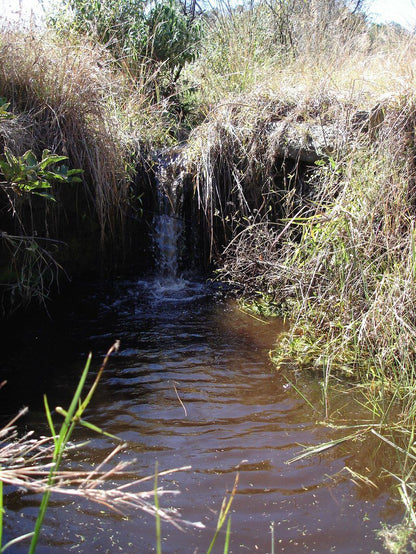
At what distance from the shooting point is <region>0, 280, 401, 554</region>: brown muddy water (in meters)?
1.72

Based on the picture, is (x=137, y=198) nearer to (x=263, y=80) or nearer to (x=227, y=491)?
(x=263, y=80)

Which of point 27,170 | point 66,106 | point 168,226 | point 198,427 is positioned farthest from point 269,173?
point 198,427

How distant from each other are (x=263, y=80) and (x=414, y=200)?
2.39 meters

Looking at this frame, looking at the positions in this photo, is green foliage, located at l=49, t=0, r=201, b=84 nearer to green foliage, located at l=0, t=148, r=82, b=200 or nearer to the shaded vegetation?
the shaded vegetation

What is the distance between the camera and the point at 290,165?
4.38 metres

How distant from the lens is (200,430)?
2357mm

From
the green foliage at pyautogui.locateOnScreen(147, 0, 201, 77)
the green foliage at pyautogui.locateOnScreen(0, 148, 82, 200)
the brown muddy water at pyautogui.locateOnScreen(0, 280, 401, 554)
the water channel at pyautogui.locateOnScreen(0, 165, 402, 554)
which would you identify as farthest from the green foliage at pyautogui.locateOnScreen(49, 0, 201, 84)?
the brown muddy water at pyautogui.locateOnScreen(0, 280, 401, 554)

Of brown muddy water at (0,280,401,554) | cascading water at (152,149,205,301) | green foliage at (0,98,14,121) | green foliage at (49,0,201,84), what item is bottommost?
brown muddy water at (0,280,401,554)

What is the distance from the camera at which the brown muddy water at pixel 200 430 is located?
5.64 feet

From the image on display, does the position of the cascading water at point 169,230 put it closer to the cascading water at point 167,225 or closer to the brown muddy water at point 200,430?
the cascading water at point 167,225

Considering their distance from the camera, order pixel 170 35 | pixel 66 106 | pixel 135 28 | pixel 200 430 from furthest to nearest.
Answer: pixel 170 35, pixel 135 28, pixel 66 106, pixel 200 430

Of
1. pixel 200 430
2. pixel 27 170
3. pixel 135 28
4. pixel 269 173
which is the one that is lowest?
pixel 200 430

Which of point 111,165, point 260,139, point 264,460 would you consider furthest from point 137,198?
point 264,460

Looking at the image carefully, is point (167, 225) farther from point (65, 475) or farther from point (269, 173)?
point (65, 475)
